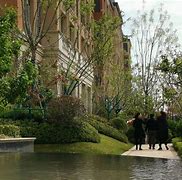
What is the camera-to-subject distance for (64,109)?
20391 millimetres

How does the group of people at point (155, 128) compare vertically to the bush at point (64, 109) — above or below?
below

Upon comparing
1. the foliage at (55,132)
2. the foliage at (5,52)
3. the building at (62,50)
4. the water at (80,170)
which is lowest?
the water at (80,170)

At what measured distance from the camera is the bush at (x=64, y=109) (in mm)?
20406

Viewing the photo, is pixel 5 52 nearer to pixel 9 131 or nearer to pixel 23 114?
pixel 9 131

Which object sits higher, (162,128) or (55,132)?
(162,128)

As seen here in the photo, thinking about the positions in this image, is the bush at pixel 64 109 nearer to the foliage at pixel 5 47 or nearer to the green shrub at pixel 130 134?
the foliage at pixel 5 47

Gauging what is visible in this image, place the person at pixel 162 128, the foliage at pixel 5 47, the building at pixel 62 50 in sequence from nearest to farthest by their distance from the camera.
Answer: the foliage at pixel 5 47, the person at pixel 162 128, the building at pixel 62 50

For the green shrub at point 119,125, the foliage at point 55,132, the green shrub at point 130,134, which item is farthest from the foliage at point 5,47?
the green shrub at point 119,125

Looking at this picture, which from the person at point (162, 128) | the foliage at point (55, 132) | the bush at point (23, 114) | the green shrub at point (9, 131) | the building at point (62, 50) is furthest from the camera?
the building at point (62, 50)

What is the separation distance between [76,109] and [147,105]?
23.1m

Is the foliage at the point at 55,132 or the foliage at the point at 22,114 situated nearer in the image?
the foliage at the point at 55,132

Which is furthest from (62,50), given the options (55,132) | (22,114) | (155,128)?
(55,132)

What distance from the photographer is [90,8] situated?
28.1 meters

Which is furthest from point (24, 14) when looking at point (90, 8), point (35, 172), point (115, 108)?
point (115, 108)
